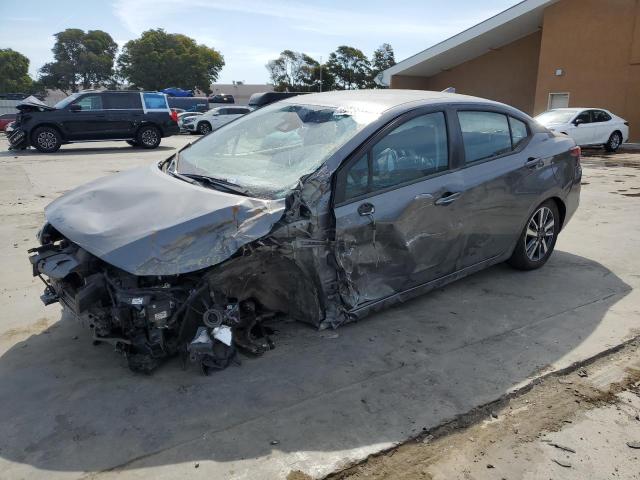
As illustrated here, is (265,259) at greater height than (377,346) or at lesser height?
greater

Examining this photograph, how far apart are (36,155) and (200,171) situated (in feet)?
44.5

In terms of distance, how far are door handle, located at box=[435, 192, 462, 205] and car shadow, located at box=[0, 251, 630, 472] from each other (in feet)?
2.97

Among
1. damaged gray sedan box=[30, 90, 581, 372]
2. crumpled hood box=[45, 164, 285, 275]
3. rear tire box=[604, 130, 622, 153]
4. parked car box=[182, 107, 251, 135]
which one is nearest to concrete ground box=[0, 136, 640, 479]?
damaged gray sedan box=[30, 90, 581, 372]

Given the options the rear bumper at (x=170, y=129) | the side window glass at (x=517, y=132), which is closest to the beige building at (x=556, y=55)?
the rear bumper at (x=170, y=129)

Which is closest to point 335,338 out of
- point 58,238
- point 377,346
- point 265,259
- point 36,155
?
point 377,346

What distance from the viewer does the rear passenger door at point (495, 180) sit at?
13.5 ft

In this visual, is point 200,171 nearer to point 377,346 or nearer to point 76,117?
point 377,346

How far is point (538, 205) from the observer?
15.5ft

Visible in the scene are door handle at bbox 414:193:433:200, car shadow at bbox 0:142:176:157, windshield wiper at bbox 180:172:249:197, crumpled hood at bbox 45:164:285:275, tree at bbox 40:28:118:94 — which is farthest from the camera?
tree at bbox 40:28:118:94

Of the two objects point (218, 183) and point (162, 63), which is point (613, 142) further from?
point (162, 63)

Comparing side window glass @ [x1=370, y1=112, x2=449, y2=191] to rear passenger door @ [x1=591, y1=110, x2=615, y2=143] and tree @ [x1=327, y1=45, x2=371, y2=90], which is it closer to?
rear passenger door @ [x1=591, y1=110, x2=615, y2=143]

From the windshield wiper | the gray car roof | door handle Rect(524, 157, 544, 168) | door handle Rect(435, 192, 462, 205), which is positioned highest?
the gray car roof

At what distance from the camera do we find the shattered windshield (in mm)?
3444

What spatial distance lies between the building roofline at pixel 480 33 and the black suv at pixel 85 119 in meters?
14.3
